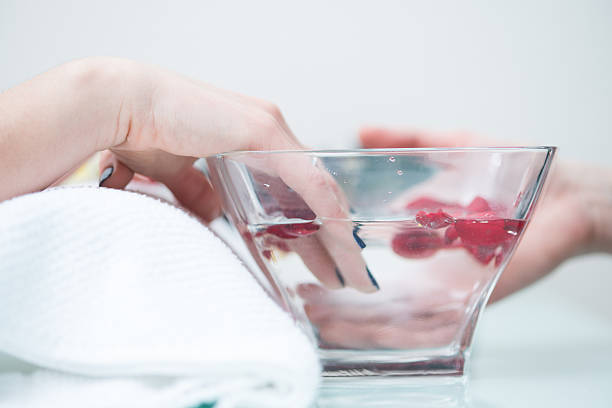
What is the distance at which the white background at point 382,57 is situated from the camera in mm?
1229

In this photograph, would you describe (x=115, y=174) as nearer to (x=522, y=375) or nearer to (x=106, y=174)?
(x=106, y=174)

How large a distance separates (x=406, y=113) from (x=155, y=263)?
1056 mm

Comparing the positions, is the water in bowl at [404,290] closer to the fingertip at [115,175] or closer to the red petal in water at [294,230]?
the red petal in water at [294,230]

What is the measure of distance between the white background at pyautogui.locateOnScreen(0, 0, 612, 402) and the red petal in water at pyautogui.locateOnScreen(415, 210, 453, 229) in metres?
0.89

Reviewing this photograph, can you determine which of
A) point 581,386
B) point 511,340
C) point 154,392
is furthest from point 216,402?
point 511,340

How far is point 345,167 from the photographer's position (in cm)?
33

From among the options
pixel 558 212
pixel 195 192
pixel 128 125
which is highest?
pixel 128 125

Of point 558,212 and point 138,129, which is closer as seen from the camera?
point 138,129

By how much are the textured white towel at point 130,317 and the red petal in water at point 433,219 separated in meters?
0.10

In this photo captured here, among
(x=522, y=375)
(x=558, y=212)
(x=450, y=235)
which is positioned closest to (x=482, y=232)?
(x=450, y=235)

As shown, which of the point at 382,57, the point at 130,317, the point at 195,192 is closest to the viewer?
the point at 130,317

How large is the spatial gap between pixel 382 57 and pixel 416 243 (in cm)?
100

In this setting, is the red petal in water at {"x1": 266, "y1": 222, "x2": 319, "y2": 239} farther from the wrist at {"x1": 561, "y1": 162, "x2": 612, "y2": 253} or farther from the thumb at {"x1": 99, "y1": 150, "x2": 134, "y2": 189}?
the wrist at {"x1": 561, "y1": 162, "x2": 612, "y2": 253}

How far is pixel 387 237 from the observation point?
1.16ft
